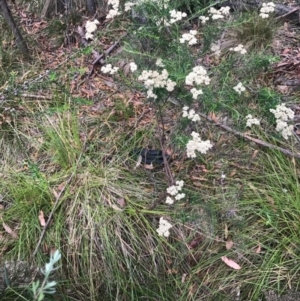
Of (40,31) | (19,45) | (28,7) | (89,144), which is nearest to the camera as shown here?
(89,144)

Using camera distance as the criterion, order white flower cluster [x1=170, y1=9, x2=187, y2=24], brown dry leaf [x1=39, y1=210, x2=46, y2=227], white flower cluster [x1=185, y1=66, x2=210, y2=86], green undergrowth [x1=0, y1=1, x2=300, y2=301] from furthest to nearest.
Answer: brown dry leaf [x1=39, y1=210, x2=46, y2=227] → green undergrowth [x1=0, y1=1, x2=300, y2=301] → white flower cluster [x1=170, y1=9, x2=187, y2=24] → white flower cluster [x1=185, y1=66, x2=210, y2=86]

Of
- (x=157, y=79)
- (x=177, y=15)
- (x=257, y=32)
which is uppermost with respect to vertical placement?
(x=177, y=15)

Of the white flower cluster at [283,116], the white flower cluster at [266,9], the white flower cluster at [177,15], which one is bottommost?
the white flower cluster at [283,116]

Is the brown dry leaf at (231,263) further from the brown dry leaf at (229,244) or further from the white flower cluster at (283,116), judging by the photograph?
the white flower cluster at (283,116)

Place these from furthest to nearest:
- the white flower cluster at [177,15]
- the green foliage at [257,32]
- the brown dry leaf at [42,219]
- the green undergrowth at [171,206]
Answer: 1. the green foliage at [257,32]
2. the brown dry leaf at [42,219]
3. the green undergrowth at [171,206]
4. the white flower cluster at [177,15]

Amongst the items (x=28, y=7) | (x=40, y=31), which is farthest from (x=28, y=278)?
(x=28, y=7)

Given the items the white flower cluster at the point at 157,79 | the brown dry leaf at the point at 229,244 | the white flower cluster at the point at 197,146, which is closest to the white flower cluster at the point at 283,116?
the white flower cluster at the point at 197,146

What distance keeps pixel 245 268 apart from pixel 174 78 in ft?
3.10

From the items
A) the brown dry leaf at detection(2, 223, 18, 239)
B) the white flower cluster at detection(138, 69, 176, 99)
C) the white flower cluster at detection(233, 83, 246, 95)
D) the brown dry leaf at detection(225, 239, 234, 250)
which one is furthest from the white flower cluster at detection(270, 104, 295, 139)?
the brown dry leaf at detection(2, 223, 18, 239)

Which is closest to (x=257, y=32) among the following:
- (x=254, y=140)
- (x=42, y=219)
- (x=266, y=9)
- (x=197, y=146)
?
(x=254, y=140)

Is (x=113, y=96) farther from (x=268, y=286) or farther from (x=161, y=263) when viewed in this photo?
(x=268, y=286)

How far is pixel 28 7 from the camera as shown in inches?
152

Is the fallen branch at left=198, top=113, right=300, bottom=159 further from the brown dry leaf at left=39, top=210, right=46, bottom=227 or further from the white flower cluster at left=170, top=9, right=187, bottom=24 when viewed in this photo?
the brown dry leaf at left=39, top=210, right=46, bottom=227

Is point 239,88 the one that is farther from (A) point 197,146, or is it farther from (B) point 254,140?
(B) point 254,140
